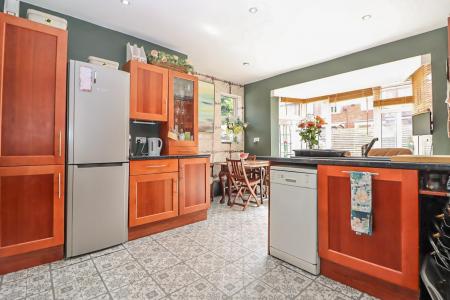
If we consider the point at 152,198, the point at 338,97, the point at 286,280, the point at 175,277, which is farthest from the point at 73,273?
the point at 338,97

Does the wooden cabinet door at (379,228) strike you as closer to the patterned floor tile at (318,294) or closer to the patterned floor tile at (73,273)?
the patterned floor tile at (318,294)

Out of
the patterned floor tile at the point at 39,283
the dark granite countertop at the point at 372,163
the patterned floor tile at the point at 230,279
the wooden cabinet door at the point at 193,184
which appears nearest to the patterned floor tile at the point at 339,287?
the patterned floor tile at the point at 230,279

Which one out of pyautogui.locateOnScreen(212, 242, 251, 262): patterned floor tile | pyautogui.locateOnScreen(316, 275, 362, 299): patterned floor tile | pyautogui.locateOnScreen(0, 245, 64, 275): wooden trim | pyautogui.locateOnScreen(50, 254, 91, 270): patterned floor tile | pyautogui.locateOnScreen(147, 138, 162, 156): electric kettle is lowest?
pyautogui.locateOnScreen(50, 254, 91, 270): patterned floor tile

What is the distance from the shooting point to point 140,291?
157 cm

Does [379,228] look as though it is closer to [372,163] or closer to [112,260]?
[372,163]

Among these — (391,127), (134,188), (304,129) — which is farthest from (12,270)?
(391,127)

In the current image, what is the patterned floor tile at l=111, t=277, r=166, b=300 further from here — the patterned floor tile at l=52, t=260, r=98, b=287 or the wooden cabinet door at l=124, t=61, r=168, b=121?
the wooden cabinet door at l=124, t=61, r=168, b=121

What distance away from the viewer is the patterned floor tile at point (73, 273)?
67.2 inches

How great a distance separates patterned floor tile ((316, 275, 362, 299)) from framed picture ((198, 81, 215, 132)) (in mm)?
3422

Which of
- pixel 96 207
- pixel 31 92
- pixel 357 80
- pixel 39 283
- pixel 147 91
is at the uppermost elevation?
pixel 357 80

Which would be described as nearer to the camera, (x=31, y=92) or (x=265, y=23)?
(x=31, y=92)

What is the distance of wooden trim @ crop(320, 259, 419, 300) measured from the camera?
139 cm

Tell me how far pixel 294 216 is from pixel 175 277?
108 cm

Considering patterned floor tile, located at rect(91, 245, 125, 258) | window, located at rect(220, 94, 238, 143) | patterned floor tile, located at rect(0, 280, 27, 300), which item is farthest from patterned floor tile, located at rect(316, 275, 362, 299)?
window, located at rect(220, 94, 238, 143)
